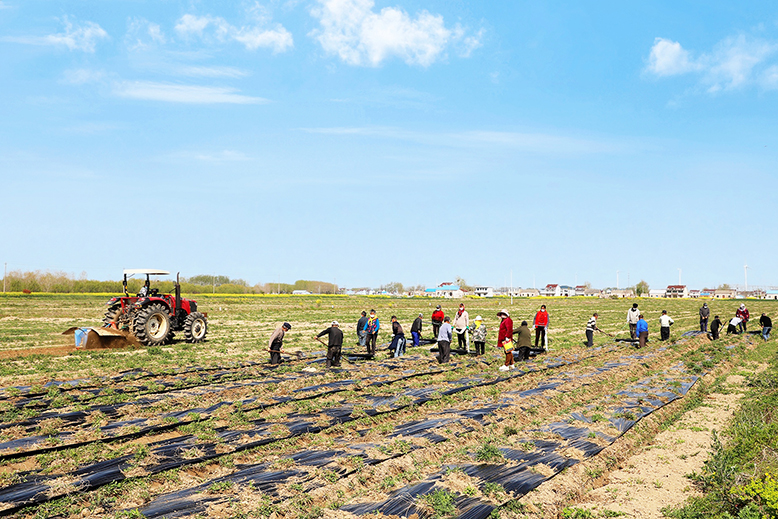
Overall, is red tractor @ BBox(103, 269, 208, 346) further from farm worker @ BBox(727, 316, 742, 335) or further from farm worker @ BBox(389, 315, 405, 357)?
farm worker @ BBox(727, 316, 742, 335)

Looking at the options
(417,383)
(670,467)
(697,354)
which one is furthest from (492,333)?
(670,467)

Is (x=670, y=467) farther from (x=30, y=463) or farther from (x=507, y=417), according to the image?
(x=30, y=463)

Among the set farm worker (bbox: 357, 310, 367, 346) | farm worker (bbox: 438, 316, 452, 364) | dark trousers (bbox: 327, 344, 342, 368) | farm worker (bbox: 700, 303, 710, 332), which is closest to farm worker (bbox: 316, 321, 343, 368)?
dark trousers (bbox: 327, 344, 342, 368)

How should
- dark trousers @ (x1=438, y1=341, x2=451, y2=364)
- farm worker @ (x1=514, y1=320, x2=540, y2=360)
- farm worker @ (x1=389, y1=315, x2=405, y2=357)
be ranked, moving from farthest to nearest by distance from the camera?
farm worker @ (x1=389, y1=315, x2=405, y2=357) < farm worker @ (x1=514, y1=320, x2=540, y2=360) < dark trousers @ (x1=438, y1=341, x2=451, y2=364)

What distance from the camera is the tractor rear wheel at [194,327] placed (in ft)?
78.9

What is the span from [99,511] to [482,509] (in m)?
4.82

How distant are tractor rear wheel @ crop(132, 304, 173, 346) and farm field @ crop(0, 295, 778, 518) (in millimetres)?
2575

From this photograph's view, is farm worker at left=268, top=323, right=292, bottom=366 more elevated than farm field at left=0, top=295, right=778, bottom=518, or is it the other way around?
farm worker at left=268, top=323, right=292, bottom=366

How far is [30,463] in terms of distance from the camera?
8.25 metres

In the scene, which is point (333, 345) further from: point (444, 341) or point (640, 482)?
point (640, 482)

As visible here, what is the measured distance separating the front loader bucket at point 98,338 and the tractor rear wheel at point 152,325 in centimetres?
69

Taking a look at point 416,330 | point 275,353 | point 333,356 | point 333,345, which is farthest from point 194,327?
point 416,330

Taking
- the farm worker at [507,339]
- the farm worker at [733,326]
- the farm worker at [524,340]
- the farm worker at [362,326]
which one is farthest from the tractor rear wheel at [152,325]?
the farm worker at [733,326]

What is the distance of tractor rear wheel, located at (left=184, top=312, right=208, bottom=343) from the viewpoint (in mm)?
24047
